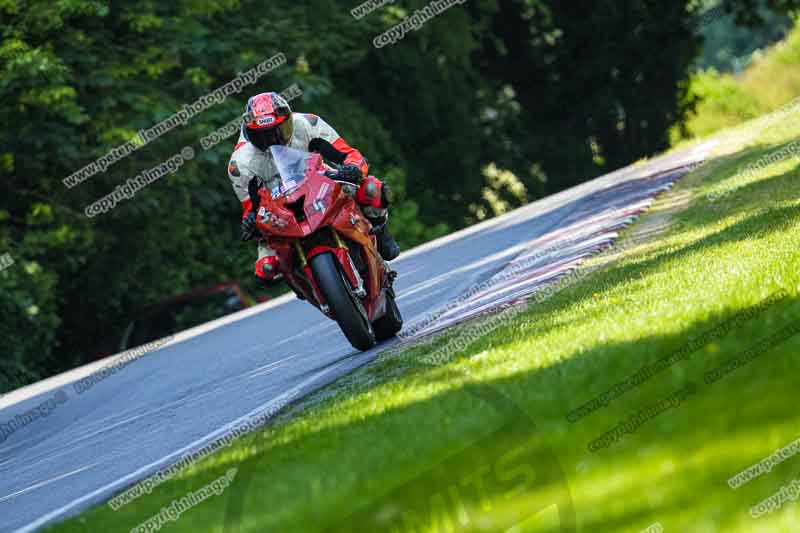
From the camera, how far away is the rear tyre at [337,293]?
460 inches

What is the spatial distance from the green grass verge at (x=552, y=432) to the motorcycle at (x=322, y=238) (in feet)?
2.43

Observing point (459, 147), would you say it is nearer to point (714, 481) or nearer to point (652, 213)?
point (652, 213)

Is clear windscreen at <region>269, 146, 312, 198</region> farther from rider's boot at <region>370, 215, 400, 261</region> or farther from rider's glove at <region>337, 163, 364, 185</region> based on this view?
rider's boot at <region>370, 215, 400, 261</region>

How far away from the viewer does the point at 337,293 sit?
1166 centimetres

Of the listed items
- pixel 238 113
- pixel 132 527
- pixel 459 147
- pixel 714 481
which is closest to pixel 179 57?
pixel 238 113

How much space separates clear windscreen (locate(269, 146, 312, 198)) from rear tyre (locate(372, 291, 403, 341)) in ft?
4.31

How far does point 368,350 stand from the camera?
41.3ft

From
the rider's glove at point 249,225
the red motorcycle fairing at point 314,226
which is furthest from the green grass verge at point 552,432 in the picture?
the rider's glove at point 249,225

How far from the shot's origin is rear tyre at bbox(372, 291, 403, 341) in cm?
1292

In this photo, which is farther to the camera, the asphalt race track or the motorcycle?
the motorcycle

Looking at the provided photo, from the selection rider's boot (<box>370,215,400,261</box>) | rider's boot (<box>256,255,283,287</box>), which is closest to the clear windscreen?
rider's boot (<box>256,255,283,287</box>)

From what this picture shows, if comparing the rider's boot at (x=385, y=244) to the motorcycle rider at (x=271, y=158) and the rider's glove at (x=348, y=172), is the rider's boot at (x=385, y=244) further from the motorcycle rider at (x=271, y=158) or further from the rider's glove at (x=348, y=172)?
the rider's glove at (x=348, y=172)

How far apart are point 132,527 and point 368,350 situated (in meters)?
5.58

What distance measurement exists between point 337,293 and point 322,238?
1.73ft
